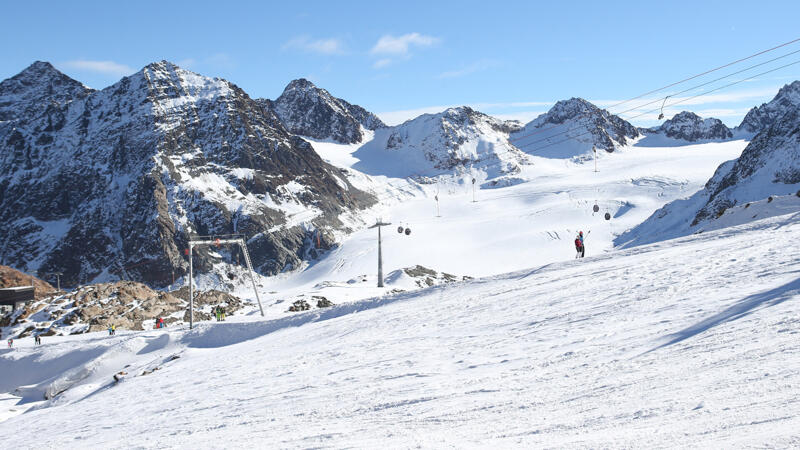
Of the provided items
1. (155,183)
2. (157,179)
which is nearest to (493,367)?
(155,183)

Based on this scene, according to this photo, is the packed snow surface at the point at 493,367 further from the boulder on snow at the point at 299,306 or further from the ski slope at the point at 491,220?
the ski slope at the point at 491,220

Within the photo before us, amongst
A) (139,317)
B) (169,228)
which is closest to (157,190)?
(169,228)

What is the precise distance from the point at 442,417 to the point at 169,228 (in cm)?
9359

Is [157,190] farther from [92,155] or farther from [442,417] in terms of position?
[442,417]

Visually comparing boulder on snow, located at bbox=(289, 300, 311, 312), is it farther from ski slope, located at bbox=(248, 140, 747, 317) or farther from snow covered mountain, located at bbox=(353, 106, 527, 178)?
snow covered mountain, located at bbox=(353, 106, 527, 178)

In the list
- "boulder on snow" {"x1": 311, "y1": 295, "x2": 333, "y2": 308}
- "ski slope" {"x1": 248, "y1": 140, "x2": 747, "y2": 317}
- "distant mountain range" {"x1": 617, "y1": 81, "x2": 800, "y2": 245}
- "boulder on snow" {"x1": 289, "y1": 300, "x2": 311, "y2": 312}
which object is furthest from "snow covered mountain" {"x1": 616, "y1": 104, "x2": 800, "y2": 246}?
"boulder on snow" {"x1": 289, "y1": 300, "x2": 311, "y2": 312}

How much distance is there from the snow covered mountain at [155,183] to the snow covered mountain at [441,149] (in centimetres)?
4032

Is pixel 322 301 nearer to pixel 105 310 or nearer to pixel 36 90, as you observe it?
pixel 105 310

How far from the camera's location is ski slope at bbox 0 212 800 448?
748 centimetres

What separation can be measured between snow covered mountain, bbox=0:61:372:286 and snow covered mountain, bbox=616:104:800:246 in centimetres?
5699

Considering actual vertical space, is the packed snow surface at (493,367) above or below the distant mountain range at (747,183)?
below

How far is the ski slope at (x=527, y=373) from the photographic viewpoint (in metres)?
7.48

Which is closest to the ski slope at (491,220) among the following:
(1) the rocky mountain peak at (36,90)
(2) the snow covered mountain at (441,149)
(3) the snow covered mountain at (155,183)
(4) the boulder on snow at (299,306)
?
(4) the boulder on snow at (299,306)

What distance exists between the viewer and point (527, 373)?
10.6 metres
